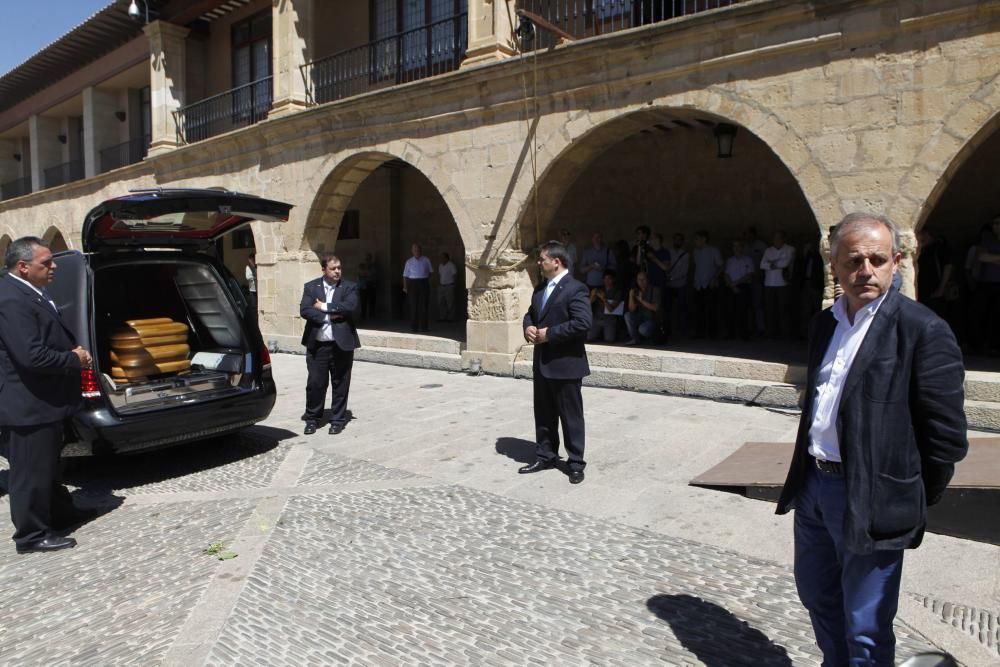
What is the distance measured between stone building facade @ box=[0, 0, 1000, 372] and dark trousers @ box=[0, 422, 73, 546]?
6.26 metres

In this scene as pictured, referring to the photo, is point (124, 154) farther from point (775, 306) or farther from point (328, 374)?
point (775, 306)

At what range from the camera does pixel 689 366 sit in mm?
8281

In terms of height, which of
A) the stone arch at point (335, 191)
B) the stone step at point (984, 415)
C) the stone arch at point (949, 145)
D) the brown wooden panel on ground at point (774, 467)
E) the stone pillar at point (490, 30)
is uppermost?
the stone pillar at point (490, 30)

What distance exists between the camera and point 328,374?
23.1 feet

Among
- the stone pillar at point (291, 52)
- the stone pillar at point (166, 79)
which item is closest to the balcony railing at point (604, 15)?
the stone pillar at point (291, 52)

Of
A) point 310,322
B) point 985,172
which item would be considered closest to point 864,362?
point 310,322

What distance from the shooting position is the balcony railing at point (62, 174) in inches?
893

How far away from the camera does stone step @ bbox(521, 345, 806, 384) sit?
766cm

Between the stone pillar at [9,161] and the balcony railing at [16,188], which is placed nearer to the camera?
the balcony railing at [16,188]

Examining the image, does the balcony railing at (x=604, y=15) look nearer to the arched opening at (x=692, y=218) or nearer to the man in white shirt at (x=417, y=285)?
the arched opening at (x=692, y=218)

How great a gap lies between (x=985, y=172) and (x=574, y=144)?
5408 mm

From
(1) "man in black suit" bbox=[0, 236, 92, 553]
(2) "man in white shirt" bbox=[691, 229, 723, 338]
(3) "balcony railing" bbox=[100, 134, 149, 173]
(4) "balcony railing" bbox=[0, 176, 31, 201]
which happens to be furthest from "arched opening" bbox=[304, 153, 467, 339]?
(4) "balcony railing" bbox=[0, 176, 31, 201]

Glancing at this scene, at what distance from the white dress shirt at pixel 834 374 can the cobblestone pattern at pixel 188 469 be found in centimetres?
414

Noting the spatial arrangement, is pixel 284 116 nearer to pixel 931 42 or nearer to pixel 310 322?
pixel 310 322
